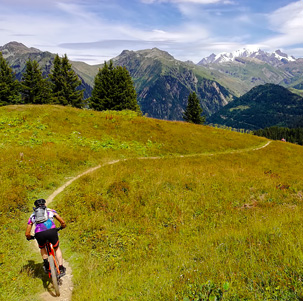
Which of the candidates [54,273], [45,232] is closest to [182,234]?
[54,273]

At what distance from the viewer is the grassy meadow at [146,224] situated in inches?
191

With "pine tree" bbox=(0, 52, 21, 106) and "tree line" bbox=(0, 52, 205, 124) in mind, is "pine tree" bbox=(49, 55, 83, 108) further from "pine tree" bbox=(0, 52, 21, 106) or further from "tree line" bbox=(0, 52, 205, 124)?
"pine tree" bbox=(0, 52, 21, 106)

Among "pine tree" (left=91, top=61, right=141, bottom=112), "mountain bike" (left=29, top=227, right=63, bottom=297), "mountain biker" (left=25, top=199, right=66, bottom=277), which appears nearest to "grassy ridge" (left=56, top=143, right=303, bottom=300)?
"mountain bike" (left=29, top=227, right=63, bottom=297)

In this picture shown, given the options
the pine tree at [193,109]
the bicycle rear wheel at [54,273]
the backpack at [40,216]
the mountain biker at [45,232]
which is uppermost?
the pine tree at [193,109]

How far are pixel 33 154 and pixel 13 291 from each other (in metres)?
12.3

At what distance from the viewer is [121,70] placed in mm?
55281

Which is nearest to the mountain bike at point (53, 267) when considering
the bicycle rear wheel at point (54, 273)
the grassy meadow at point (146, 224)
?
the bicycle rear wheel at point (54, 273)

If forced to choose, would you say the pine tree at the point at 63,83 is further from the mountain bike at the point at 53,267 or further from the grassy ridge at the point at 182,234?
the mountain bike at the point at 53,267

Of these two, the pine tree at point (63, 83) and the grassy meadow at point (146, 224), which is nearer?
the grassy meadow at point (146, 224)

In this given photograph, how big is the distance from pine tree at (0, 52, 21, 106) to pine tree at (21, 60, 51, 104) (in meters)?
2.42

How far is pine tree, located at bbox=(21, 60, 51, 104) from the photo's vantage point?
49825 mm

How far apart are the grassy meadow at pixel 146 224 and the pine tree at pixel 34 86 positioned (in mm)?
31473

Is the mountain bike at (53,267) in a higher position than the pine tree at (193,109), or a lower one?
lower

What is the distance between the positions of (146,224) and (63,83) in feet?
164
